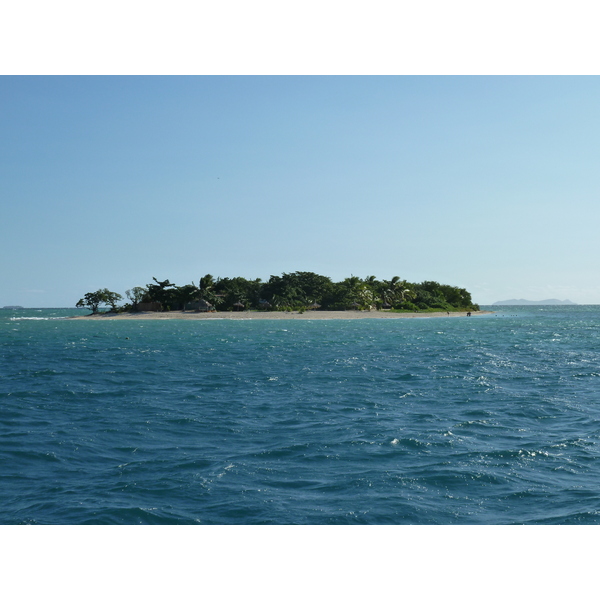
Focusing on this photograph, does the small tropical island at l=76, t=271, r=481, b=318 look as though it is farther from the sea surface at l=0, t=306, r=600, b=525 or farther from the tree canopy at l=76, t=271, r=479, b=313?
the sea surface at l=0, t=306, r=600, b=525

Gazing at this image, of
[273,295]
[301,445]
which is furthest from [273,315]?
[301,445]

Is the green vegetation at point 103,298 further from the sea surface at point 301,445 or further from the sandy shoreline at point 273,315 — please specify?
the sea surface at point 301,445

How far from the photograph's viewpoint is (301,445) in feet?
43.8

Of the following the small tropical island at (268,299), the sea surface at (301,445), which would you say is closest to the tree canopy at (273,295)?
the small tropical island at (268,299)

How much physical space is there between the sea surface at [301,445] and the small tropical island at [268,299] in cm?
7876

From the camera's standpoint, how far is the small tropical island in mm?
107875

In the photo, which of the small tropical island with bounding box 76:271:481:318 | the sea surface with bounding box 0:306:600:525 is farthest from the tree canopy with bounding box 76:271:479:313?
the sea surface with bounding box 0:306:600:525

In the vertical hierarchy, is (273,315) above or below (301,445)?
above

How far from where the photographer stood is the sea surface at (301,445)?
366 inches

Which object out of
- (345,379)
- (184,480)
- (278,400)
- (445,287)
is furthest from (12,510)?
(445,287)

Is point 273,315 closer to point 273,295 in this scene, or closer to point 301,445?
point 273,295

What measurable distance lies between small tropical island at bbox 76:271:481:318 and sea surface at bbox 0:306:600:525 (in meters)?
78.8

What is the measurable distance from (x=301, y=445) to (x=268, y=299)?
99871mm

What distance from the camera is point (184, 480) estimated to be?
1073 centimetres
